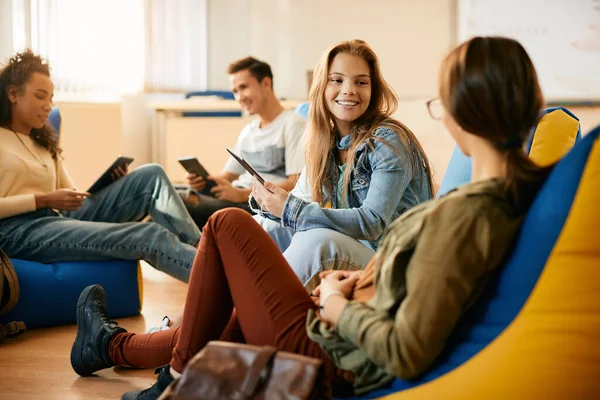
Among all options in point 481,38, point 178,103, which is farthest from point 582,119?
point 481,38

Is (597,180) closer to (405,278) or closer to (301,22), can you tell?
(405,278)

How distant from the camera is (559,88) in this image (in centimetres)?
534

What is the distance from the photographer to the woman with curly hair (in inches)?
106

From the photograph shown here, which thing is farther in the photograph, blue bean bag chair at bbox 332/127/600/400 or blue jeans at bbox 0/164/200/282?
blue jeans at bbox 0/164/200/282

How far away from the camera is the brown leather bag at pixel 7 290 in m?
2.43

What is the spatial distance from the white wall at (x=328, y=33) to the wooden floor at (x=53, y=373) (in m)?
3.27

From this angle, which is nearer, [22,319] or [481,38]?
[481,38]

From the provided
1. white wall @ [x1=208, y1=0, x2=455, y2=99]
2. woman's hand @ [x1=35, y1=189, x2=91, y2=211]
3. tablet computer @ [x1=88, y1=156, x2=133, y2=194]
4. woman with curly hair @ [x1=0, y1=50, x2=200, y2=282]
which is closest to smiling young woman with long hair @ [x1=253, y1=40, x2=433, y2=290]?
woman with curly hair @ [x1=0, y1=50, x2=200, y2=282]

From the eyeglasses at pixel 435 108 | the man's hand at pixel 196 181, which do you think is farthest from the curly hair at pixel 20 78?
the eyeglasses at pixel 435 108

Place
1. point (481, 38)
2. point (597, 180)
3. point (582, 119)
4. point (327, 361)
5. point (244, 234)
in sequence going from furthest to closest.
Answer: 1. point (582, 119)
2. point (244, 234)
3. point (327, 361)
4. point (481, 38)
5. point (597, 180)

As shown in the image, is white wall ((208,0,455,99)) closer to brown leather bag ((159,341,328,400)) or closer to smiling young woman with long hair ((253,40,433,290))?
smiling young woman with long hair ((253,40,433,290))

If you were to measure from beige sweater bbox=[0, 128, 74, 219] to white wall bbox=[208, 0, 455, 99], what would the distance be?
2.95 m

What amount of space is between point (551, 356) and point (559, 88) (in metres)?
4.66

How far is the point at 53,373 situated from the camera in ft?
7.00
